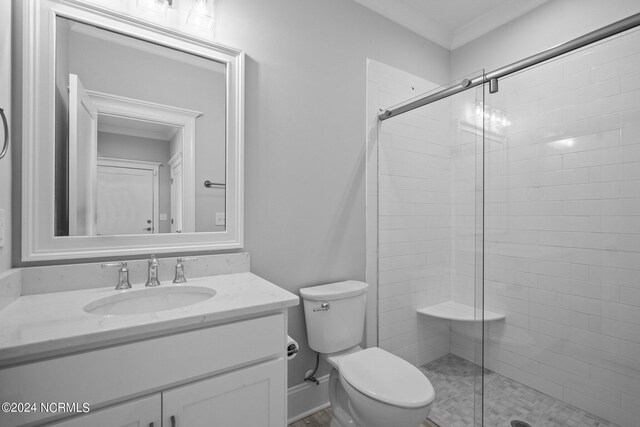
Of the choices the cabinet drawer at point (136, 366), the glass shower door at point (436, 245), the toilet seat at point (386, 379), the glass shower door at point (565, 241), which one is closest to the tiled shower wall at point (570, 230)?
the glass shower door at point (565, 241)

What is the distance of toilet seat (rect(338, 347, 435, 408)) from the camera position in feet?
3.74

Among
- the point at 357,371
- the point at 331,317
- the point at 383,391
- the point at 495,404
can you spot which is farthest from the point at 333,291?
the point at 495,404

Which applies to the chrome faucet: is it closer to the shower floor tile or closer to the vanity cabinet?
the vanity cabinet

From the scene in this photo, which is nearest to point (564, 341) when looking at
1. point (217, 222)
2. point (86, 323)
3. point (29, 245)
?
point (217, 222)

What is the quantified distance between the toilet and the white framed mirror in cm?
61

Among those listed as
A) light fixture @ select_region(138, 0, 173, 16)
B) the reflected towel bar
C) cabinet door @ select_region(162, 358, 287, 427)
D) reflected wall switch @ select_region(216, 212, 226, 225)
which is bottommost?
cabinet door @ select_region(162, 358, 287, 427)

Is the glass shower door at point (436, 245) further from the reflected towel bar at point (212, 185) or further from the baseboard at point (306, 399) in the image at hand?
the reflected towel bar at point (212, 185)

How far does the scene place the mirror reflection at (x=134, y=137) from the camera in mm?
1166

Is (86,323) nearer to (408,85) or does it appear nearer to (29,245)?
(29,245)

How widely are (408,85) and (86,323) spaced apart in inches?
90.0

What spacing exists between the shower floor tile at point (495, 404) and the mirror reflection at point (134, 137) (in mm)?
1558

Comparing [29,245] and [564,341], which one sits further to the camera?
[564,341]

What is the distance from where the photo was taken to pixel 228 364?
3.10 ft

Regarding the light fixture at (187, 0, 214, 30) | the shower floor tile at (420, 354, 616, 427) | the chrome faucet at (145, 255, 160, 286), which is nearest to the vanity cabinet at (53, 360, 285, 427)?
the chrome faucet at (145, 255, 160, 286)
